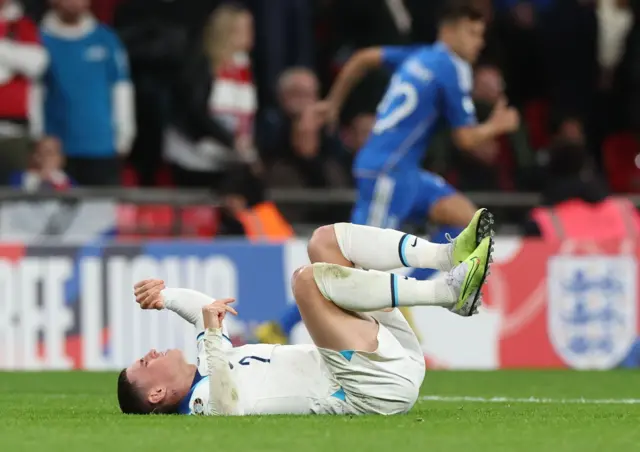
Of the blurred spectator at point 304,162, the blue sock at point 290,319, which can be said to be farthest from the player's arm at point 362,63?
the blurred spectator at point 304,162

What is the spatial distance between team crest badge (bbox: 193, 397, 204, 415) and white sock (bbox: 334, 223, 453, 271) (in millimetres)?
993

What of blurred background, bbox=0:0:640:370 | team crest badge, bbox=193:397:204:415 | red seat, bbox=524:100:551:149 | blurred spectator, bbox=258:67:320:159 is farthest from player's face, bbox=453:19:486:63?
team crest badge, bbox=193:397:204:415

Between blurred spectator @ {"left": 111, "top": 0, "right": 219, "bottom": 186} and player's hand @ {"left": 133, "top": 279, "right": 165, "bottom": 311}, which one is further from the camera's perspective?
blurred spectator @ {"left": 111, "top": 0, "right": 219, "bottom": 186}

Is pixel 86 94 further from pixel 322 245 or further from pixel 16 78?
pixel 322 245

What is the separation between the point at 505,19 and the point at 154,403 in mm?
9166

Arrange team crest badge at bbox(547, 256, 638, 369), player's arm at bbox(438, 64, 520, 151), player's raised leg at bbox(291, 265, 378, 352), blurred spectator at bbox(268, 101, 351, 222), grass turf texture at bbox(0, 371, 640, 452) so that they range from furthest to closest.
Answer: blurred spectator at bbox(268, 101, 351, 222)
team crest badge at bbox(547, 256, 638, 369)
player's arm at bbox(438, 64, 520, 151)
player's raised leg at bbox(291, 265, 378, 352)
grass turf texture at bbox(0, 371, 640, 452)

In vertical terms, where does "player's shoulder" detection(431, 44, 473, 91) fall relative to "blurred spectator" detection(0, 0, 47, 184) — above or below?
above

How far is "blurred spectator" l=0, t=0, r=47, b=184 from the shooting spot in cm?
1333

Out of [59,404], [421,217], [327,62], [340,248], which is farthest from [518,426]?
[327,62]

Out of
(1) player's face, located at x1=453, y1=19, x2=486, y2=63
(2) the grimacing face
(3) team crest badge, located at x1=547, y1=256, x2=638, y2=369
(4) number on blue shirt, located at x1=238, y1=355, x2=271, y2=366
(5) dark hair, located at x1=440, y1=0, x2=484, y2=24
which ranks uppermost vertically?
(5) dark hair, located at x1=440, y1=0, x2=484, y2=24

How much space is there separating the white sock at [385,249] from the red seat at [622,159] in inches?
338

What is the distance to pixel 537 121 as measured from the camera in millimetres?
16062

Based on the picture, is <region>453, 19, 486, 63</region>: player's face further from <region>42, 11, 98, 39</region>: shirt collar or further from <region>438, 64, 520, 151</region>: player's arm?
<region>42, 11, 98, 39</region>: shirt collar

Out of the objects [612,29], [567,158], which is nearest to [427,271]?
[567,158]
